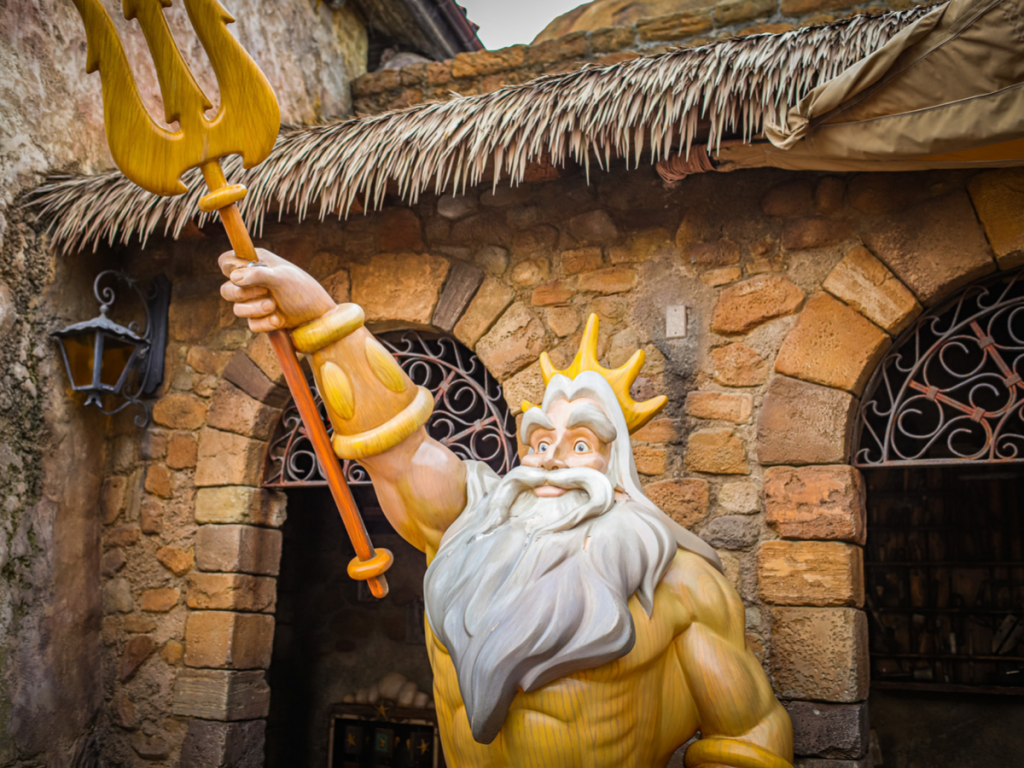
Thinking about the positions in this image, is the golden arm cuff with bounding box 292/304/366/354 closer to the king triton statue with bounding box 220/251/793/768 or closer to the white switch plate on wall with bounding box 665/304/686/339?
the king triton statue with bounding box 220/251/793/768

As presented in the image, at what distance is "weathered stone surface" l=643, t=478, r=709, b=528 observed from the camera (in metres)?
2.96

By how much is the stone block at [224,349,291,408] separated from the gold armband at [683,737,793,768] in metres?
2.48

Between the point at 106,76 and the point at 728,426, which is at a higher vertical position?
the point at 106,76

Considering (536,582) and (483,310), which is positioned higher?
(483,310)

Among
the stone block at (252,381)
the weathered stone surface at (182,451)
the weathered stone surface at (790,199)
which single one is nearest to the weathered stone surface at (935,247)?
the weathered stone surface at (790,199)

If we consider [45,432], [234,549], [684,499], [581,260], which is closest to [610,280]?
[581,260]

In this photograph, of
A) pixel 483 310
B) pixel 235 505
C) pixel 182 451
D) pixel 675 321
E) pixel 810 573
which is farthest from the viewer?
pixel 182 451

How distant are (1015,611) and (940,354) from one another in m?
3.00

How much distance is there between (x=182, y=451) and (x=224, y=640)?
888 millimetres

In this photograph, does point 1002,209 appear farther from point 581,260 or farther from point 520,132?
point 520,132

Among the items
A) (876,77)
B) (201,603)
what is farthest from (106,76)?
(201,603)

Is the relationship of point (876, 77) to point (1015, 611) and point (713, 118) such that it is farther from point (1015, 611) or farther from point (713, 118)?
point (1015, 611)

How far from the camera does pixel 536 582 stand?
1.75 m

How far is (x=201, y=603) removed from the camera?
3.61 m
